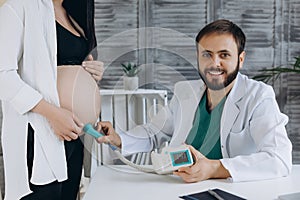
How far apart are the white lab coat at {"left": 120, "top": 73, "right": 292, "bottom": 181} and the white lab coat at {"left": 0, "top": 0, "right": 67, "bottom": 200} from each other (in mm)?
393

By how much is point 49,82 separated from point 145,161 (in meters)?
0.49

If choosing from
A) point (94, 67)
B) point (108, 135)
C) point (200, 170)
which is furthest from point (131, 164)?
point (94, 67)

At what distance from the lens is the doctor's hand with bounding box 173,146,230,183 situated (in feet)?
4.33

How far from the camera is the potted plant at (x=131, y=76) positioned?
1403 millimetres

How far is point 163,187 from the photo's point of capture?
1.28m

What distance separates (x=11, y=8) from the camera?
156 centimetres

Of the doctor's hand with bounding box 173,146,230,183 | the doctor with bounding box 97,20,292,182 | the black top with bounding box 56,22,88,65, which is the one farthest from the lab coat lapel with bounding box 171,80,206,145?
the black top with bounding box 56,22,88,65

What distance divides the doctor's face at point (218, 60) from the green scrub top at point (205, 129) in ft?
0.21

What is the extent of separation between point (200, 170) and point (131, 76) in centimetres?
37

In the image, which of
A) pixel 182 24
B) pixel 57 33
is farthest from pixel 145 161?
pixel 182 24

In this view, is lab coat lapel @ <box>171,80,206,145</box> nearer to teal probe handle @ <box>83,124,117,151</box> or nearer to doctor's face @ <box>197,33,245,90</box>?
doctor's face @ <box>197,33,245,90</box>

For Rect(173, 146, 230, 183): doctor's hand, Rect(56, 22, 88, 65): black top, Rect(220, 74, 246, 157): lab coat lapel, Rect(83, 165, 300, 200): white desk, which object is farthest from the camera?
Rect(56, 22, 88, 65): black top

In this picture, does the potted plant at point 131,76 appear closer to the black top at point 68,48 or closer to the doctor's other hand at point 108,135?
the doctor's other hand at point 108,135

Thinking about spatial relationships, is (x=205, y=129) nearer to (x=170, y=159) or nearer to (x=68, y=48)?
(x=170, y=159)
